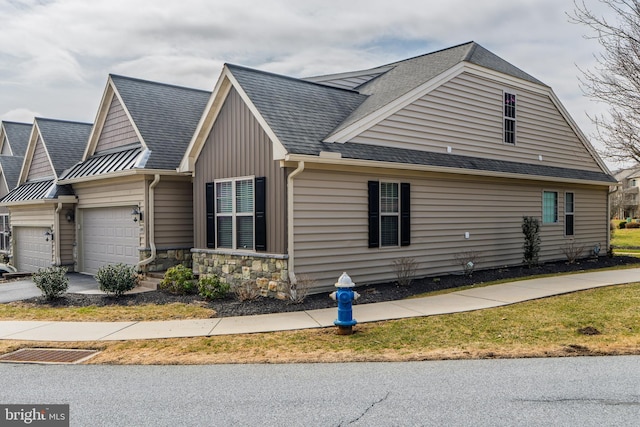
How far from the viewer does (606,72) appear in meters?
13.2

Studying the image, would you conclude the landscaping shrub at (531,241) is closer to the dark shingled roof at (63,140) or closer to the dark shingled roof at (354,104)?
the dark shingled roof at (354,104)

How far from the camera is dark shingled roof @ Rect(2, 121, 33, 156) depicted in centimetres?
2406

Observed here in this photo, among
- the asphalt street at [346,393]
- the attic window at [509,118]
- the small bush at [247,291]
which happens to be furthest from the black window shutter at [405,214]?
the asphalt street at [346,393]

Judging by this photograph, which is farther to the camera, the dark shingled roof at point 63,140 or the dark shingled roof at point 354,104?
the dark shingled roof at point 63,140

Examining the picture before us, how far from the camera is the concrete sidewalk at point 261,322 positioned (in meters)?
7.81

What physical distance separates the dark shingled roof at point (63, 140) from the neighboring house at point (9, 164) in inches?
168

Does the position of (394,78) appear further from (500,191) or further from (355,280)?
(355,280)

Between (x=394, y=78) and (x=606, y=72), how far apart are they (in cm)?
571

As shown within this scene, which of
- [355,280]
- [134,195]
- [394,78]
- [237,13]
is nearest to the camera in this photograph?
[355,280]

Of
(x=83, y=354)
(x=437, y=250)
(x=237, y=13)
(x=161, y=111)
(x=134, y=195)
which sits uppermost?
(x=237, y=13)

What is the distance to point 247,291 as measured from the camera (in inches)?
398

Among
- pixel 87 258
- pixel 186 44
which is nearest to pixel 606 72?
pixel 186 44

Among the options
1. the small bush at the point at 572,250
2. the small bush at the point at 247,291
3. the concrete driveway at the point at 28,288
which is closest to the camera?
the small bush at the point at 247,291

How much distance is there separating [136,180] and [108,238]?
2.69m
